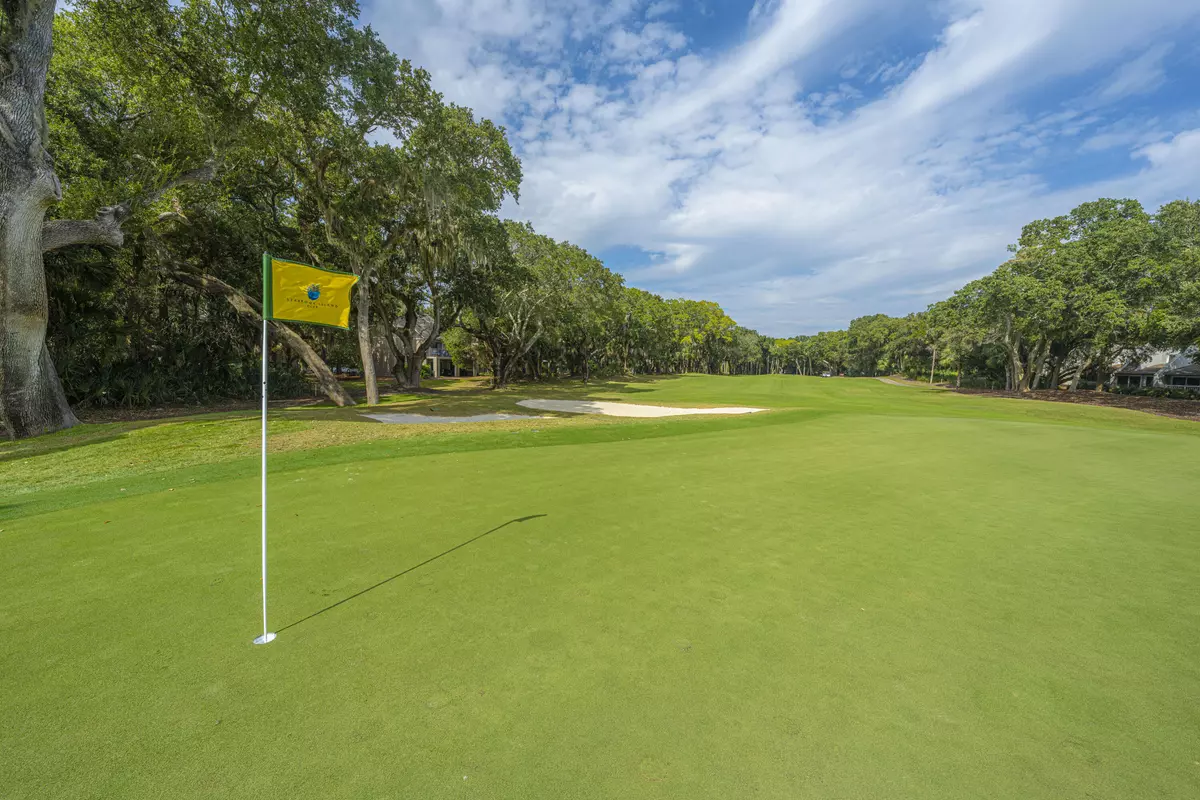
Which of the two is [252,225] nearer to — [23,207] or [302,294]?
[23,207]

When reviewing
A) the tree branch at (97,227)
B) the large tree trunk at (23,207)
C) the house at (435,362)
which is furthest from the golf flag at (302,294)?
the house at (435,362)

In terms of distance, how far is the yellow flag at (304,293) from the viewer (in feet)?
12.3

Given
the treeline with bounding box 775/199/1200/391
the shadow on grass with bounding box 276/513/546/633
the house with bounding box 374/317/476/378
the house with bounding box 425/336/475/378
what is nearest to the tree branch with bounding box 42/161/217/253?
the shadow on grass with bounding box 276/513/546/633

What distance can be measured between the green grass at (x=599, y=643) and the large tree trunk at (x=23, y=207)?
241 inches

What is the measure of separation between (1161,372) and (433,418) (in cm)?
6603

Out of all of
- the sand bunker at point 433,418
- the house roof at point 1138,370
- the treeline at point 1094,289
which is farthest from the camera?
the house roof at point 1138,370

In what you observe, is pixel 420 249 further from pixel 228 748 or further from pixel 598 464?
pixel 228 748

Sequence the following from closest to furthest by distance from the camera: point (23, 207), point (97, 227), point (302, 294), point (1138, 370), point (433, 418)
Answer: point (302, 294) → point (23, 207) → point (97, 227) → point (433, 418) → point (1138, 370)

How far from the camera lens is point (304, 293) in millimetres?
4004

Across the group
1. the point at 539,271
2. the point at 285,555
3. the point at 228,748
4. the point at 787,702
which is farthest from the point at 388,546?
the point at 539,271

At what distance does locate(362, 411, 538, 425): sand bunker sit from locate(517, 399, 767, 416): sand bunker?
11.0 ft

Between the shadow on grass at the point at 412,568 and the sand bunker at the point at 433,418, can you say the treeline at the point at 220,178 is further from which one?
the shadow on grass at the point at 412,568

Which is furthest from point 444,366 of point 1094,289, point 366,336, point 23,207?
point 1094,289

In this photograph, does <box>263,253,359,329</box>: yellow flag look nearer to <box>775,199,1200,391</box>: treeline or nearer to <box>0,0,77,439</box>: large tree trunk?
<box>0,0,77,439</box>: large tree trunk
